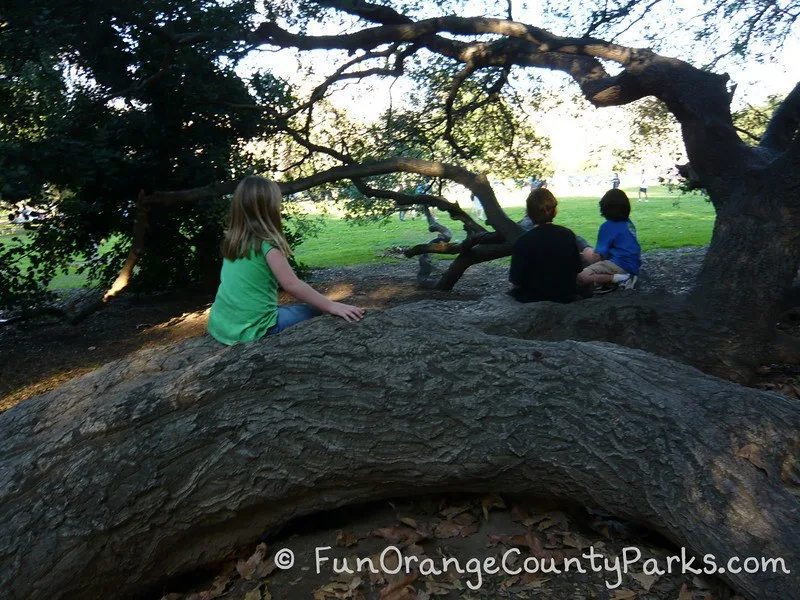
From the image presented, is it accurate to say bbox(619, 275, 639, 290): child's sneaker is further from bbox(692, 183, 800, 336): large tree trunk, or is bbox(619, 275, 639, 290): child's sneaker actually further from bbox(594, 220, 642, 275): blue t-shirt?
bbox(692, 183, 800, 336): large tree trunk

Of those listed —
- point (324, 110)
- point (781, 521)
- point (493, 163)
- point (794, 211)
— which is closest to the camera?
point (781, 521)

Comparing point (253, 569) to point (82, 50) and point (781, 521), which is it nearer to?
point (781, 521)

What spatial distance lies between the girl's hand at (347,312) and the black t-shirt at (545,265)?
215 cm

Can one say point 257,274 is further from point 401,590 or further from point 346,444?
point 401,590

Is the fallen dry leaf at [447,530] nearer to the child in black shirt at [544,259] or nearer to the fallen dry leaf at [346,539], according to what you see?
the fallen dry leaf at [346,539]

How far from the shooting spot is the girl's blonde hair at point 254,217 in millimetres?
3496

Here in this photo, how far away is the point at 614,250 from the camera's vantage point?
5797mm

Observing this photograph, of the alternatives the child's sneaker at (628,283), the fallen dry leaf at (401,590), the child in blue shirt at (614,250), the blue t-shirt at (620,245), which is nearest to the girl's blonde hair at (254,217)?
the fallen dry leaf at (401,590)

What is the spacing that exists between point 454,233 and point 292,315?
18.4 m

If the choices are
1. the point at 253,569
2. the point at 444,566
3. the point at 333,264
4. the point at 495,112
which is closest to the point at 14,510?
the point at 253,569

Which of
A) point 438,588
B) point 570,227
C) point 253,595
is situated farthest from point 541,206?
point 570,227

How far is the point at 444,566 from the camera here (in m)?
3.13

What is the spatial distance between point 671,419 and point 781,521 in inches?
23.8

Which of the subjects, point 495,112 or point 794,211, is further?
point 495,112
